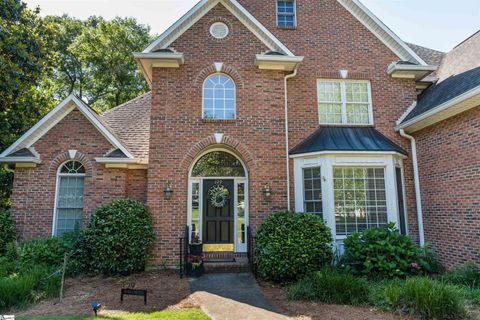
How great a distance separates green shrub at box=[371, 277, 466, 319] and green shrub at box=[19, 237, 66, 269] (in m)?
7.69

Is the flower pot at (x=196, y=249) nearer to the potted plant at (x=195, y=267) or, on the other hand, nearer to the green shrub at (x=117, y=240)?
the potted plant at (x=195, y=267)

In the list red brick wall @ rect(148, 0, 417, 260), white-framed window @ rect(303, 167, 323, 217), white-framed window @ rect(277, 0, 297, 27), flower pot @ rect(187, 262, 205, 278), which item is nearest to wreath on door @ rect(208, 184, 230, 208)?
red brick wall @ rect(148, 0, 417, 260)

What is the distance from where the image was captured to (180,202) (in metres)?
8.66

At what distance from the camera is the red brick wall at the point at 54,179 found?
912 centimetres

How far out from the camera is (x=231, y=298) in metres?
6.25

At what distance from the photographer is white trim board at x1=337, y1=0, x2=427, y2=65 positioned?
1038cm

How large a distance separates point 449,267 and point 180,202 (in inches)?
296

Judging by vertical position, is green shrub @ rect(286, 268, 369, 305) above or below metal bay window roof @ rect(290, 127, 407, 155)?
below

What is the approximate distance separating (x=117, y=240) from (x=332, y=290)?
5.10 metres

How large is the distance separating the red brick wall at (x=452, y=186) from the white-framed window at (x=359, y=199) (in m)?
1.35

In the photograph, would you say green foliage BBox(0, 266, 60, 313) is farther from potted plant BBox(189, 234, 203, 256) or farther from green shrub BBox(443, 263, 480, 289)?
green shrub BBox(443, 263, 480, 289)

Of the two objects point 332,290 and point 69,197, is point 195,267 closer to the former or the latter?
point 332,290

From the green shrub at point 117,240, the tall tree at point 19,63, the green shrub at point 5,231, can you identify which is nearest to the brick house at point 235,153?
the green shrub at point 5,231

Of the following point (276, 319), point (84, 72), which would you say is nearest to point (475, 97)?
point (276, 319)
